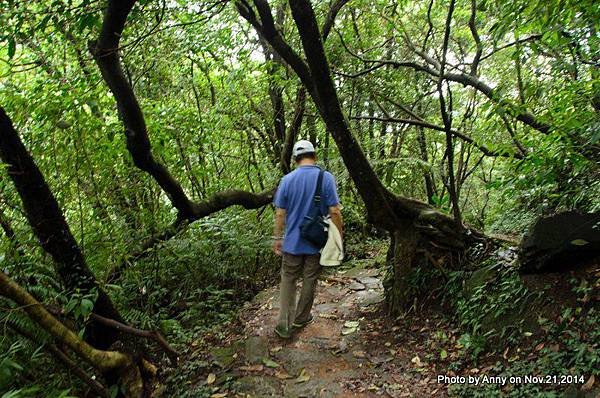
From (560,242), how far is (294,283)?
289cm

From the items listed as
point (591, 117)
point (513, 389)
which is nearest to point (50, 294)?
point (513, 389)

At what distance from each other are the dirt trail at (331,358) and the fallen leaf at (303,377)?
0.01 meters

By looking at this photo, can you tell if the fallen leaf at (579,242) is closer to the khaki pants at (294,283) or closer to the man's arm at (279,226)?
the khaki pants at (294,283)

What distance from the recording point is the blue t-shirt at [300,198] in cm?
496

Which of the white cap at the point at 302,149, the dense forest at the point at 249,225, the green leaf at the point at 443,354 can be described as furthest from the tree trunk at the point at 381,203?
the green leaf at the point at 443,354

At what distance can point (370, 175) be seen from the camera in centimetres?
561

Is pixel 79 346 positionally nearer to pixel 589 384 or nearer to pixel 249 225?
pixel 589 384

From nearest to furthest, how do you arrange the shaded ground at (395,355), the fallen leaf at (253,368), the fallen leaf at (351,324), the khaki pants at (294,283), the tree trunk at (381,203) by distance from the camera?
the shaded ground at (395,355), the fallen leaf at (253,368), the khaki pants at (294,283), the tree trunk at (381,203), the fallen leaf at (351,324)

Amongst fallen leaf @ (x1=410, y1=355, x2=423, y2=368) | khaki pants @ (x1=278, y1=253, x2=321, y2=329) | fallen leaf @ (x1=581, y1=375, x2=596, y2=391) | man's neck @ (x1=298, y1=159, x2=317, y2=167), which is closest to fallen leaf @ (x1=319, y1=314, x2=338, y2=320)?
khaki pants @ (x1=278, y1=253, x2=321, y2=329)

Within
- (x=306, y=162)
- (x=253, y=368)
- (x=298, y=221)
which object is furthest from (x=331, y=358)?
(x=306, y=162)

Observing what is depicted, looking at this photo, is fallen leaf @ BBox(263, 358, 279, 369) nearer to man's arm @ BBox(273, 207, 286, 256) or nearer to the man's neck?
man's arm @ BBox(273, 207, 286, 256)

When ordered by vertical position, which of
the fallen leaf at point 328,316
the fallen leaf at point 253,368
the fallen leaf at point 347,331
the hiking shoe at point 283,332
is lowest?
the fallen leaf at point 347,331

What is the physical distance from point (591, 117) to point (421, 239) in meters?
2.41

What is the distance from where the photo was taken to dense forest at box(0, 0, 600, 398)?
3893mm
